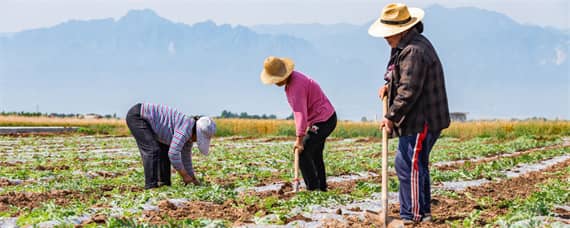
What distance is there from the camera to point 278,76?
8289mm

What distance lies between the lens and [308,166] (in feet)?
28.2

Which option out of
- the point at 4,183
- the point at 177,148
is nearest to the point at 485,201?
the point at 177,148

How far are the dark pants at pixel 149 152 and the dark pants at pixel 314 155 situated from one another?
180 centimetres

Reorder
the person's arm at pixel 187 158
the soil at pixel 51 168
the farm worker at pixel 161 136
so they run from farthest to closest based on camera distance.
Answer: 1. the soil at pixel 51 168
2. the person's arm at pixel 187 158
3. the farm worker at pixel 161 136

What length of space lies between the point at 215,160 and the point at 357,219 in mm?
9141

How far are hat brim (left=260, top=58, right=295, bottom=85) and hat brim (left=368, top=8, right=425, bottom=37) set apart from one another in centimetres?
168

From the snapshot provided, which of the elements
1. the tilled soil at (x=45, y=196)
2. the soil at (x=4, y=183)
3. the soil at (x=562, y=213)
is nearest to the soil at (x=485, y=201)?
the soil at (x=562, y=213)

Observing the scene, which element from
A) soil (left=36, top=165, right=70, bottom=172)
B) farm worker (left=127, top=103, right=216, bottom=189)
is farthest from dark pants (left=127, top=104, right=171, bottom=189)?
soil (left=36, top=165, right=70, bottom=172)

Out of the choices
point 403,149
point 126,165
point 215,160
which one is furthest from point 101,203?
point 215,160

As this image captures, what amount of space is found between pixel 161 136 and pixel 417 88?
12.8 feet

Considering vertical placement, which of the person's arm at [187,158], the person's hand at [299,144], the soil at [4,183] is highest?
the person's hand at [299,144]

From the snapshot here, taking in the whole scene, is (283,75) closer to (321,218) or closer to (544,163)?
(321,218)

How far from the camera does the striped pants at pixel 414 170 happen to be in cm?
648

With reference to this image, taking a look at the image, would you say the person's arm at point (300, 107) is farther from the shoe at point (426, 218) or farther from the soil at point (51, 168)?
the soil at point (51, 168)
